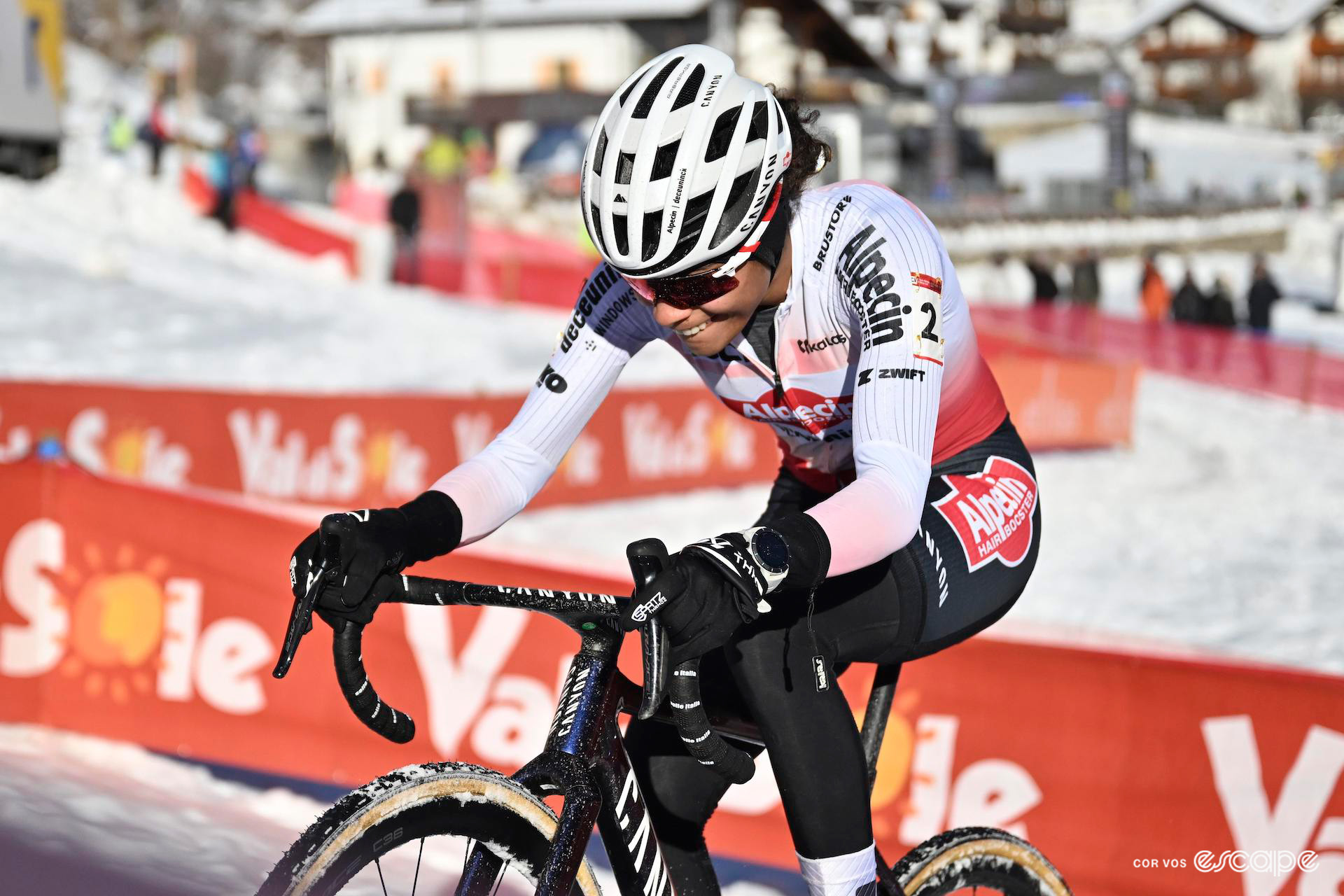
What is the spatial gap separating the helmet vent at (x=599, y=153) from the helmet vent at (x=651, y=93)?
0.07 m

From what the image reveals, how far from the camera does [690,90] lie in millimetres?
2512

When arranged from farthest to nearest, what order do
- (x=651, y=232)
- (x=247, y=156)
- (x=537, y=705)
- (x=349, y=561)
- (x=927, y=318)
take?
1. (x=247, y=156)
2. (x=537, y=705)
3. (x=927, y=318)
4. (x=651, y=232)
5. (x=349, y=561)

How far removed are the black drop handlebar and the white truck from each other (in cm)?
2220

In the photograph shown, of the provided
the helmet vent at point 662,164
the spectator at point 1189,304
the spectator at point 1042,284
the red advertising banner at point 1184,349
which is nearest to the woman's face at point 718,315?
the helmet vent at point 662,164

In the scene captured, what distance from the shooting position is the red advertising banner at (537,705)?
4656 mm

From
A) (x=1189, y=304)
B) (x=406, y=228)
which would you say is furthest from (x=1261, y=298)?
(x=406, y=228)

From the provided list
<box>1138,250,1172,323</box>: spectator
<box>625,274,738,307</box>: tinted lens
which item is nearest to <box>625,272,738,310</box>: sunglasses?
<box>625,274,738,307</box>: tinted lens

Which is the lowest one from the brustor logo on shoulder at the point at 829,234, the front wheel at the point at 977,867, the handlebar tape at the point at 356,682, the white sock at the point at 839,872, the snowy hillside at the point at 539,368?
the snowy hillside at the point at 539,368

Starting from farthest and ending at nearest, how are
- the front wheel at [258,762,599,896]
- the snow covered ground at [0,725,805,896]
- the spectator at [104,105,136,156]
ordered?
the spectator at [104,105,136,156]
the snow covered ground at [0,725,805,896]
the front wheel at [258,762,599,896]

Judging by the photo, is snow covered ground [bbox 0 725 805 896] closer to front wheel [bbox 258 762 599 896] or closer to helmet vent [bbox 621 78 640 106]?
front wheel [bbox 258 762 599 896]

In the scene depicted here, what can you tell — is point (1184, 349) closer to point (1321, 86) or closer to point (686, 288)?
point (686, 288)

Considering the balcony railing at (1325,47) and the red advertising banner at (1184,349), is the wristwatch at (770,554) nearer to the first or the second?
the red advertising banner at (1184,349)

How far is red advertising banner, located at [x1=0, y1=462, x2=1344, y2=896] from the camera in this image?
4.66 m

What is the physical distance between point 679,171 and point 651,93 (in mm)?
170
